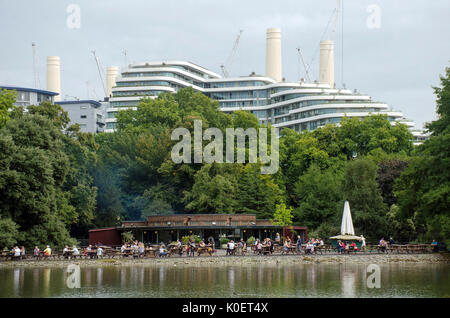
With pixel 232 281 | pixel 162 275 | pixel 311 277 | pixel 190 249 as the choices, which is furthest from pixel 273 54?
pixel 232 281

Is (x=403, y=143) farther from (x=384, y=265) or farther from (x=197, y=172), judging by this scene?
(x=384, y=265)

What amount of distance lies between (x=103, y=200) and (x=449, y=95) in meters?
42.3

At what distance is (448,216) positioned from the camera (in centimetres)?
4578

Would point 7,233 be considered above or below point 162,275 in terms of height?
above

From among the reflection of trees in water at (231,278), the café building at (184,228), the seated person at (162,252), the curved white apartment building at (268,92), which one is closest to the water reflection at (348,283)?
the reflection of trees in water at (231,278)

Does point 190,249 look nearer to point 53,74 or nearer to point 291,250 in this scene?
point 291,250

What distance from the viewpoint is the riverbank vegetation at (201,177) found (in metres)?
51.2

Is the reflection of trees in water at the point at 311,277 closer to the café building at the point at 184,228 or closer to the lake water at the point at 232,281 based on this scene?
the lake water at the point at 232,281

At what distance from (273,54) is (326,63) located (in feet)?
37.0

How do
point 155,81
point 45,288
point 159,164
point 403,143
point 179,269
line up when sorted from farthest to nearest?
point 155,81 → point 403,143 → point 159,164 → point 179,269 → point 45,288

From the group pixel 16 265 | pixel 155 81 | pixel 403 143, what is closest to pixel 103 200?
pixel 16 265

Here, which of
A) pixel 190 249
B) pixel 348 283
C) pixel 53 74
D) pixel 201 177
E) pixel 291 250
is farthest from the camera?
pixel 53 74

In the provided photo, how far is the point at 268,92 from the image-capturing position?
155750 mm

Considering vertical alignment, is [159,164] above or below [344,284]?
above
